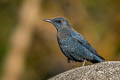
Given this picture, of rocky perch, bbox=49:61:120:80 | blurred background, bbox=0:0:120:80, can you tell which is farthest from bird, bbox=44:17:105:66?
blurred background, bbox=0:0:120:80

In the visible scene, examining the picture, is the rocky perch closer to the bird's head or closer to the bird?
the bird

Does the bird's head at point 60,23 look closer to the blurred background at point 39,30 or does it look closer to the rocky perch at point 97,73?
the rocky perch at point 97,73

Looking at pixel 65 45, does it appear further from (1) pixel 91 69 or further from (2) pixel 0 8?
(2) pixel 0 8

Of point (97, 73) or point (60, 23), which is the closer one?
point (97, 73)

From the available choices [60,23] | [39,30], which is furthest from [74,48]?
[39,30]

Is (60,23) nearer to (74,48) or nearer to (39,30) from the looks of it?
(74,48)

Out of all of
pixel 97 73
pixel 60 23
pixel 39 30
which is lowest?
pixel 39 30
